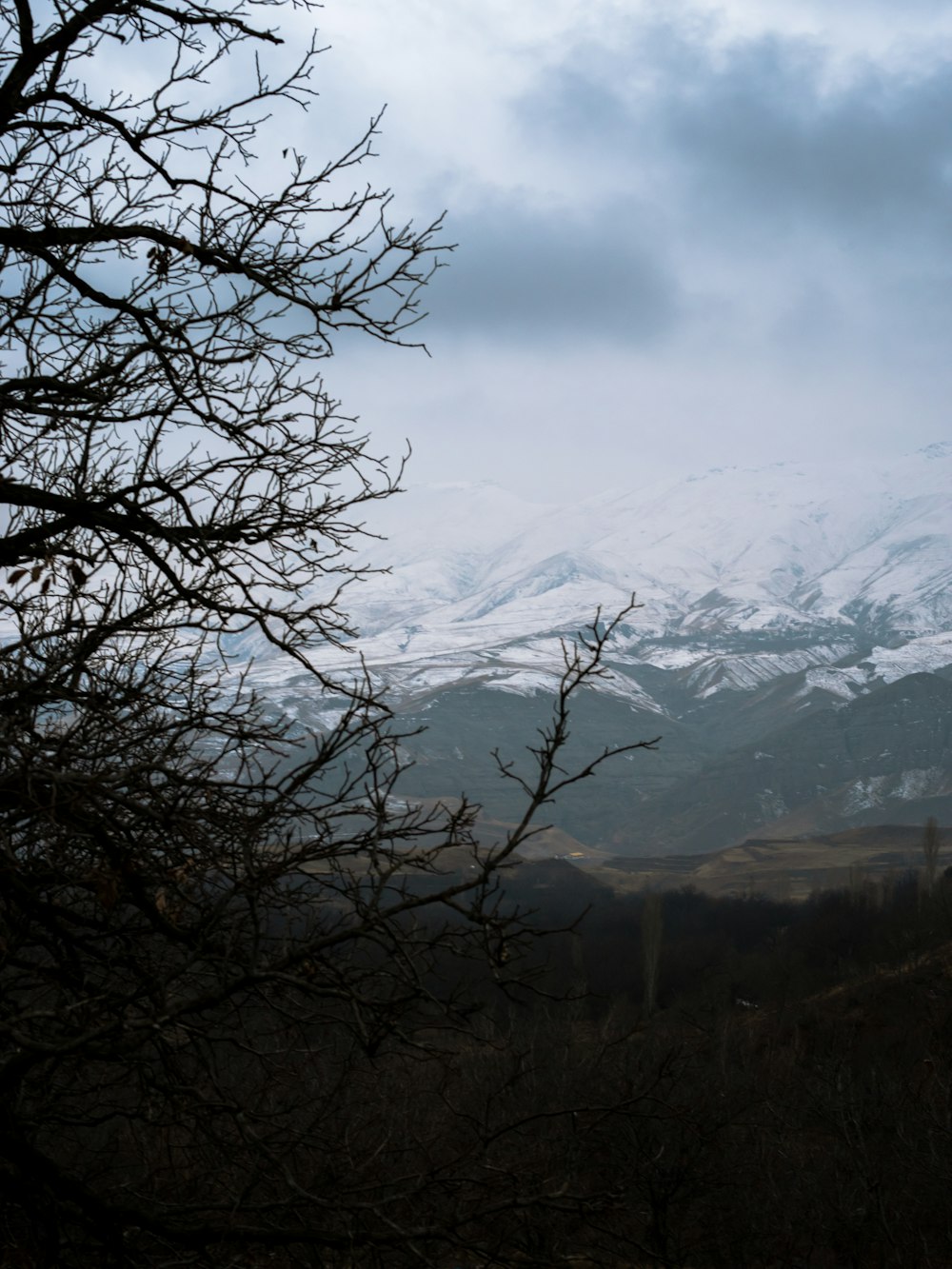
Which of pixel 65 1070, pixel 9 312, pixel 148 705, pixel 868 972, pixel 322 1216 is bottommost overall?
pixel 868 972

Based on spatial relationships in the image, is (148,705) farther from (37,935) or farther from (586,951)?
(586,951)

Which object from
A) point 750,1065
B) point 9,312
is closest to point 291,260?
point 9,312

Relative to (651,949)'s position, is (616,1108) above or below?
above

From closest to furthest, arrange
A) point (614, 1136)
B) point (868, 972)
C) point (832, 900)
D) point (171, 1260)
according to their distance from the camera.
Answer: point (171, 1260)
point (614, 1136)
point (868, 972)
point (832, 900)

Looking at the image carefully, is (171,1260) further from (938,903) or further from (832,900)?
(832,900)

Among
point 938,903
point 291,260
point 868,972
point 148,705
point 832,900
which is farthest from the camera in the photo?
point 832,900

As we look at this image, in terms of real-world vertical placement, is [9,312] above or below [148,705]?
above

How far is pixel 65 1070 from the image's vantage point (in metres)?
7.16

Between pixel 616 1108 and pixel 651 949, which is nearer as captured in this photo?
pixel 616 1108

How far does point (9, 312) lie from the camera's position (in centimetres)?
718

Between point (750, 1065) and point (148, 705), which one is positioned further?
point (750, 1065)

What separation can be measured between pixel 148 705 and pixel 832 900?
13050cm

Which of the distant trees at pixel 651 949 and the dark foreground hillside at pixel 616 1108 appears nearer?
the dark foreground hillside at pixel 616 1108

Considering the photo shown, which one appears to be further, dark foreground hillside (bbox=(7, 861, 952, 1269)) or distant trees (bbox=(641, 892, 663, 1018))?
distant trees (bbox=(641, 892, 663, 1018))
